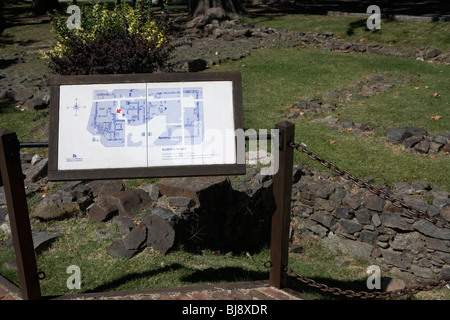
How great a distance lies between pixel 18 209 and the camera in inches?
141

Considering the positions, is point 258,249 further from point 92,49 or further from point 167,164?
point 92,49

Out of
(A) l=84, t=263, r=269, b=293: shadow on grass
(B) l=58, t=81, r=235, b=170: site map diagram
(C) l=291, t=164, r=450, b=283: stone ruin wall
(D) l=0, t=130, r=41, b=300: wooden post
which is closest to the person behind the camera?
(D) l=0, t=130, r=41, b=300: wooden post

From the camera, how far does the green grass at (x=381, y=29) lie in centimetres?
1402

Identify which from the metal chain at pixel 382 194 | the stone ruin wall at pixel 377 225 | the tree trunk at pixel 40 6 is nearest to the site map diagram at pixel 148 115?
the metal chain at pixel 382 194

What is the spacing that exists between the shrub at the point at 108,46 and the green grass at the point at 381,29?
822 centimetres

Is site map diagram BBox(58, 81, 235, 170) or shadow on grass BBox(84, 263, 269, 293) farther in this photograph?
shadow on grass BBox(84, 263, 269, 293)

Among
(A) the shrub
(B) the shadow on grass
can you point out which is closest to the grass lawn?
(B) the shadow on grass

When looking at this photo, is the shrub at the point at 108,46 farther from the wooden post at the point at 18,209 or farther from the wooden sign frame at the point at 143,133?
the wooden post at the point at 18,209

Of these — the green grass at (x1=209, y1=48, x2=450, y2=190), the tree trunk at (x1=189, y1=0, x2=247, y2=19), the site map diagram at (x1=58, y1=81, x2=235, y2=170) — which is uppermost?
the tree trunk at (x1=189, y1=0, x2=247, y2=19)

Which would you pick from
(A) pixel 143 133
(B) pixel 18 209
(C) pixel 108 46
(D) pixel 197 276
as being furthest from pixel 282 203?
(C) pixel 108 46

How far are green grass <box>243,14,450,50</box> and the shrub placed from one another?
324 inches

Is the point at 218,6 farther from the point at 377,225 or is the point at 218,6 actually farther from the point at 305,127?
the point at 377,225

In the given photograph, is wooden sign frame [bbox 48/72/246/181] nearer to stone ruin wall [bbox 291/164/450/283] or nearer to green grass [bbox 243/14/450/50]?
stone ruin wall [bbox 291/164/450/283]

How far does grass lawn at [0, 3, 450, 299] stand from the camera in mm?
4770
